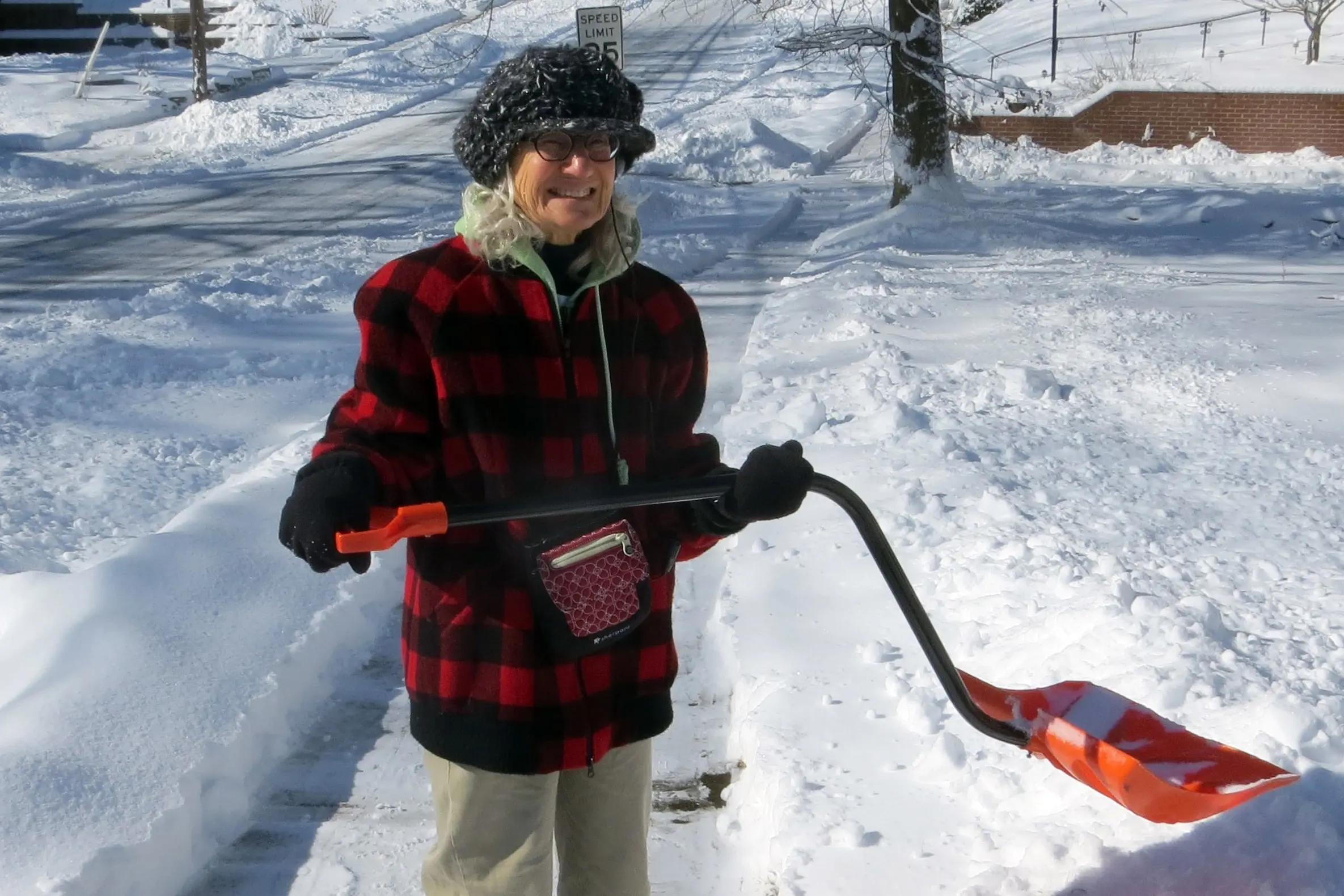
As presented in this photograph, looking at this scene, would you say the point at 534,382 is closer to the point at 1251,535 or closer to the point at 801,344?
the point at 1251,535

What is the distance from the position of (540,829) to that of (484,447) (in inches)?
23.2

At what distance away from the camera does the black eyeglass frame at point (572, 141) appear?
1859 mm

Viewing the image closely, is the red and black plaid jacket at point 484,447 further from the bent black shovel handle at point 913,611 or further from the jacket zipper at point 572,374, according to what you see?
the bent black shovel handle at point 913,611

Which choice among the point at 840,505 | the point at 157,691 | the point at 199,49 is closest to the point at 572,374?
the point at 840,505

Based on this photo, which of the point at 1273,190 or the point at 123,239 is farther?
the point at 1273,190

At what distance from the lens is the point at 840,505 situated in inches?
89.5

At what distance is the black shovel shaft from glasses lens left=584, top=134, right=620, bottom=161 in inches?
19.3

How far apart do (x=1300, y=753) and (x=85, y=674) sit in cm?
290

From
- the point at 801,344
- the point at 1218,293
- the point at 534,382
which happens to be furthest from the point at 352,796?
the point at 1218,293

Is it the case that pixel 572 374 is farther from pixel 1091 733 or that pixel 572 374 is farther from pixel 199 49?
pixel 199 49

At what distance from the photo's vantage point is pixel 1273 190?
15.1 m

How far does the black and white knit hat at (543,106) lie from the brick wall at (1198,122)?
19.1 metres

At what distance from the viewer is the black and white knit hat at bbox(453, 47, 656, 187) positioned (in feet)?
6.06

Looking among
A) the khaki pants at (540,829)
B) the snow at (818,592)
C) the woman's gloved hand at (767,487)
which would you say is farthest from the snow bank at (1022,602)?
the woman's gloved hand at (767,487)
